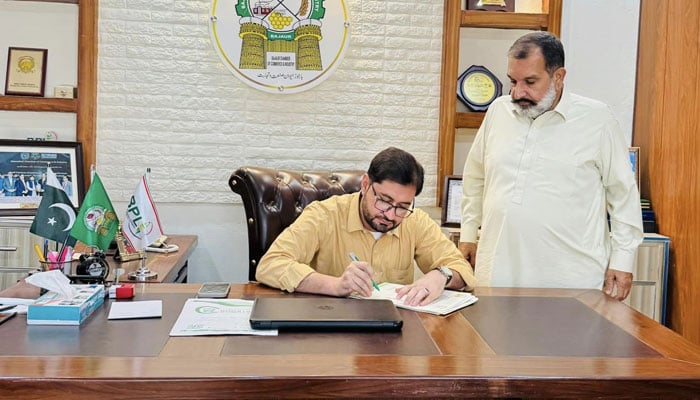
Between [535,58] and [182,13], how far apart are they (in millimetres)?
1786

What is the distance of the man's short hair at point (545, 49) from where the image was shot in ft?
7.24

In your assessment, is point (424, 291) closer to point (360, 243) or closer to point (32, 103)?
point (360, 243)

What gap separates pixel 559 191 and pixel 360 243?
737 mm

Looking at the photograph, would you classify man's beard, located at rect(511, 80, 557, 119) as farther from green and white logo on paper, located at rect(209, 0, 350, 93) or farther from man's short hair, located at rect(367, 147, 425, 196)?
green and white logo on paper, located at rect(209, 0, 350, 93)

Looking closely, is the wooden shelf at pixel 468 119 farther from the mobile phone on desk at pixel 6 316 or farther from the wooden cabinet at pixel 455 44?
the mobile phone on desk at pixel 6 316

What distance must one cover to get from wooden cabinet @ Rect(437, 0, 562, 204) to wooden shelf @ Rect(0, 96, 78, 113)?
6.14ft

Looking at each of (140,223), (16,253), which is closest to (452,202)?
(140,223)

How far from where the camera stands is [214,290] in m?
1.74

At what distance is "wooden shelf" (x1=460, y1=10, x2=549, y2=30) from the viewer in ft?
10.7

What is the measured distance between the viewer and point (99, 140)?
10.2ft

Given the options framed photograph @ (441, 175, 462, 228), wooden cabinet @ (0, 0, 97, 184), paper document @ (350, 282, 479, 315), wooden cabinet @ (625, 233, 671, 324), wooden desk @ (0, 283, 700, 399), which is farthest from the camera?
framed photograph @ (441, 175, 462, 228)

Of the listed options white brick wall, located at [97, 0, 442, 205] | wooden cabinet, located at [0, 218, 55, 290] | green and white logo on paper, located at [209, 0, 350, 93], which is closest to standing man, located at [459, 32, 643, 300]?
white brick wall, located at [97, 0, 442, 205]

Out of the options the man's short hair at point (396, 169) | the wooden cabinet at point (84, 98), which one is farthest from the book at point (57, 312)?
the wooden cabinet at point (84, 98)

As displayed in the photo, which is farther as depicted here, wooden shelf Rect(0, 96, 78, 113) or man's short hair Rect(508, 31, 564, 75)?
wooden shelf Rect(0, 96, 78, 113)
